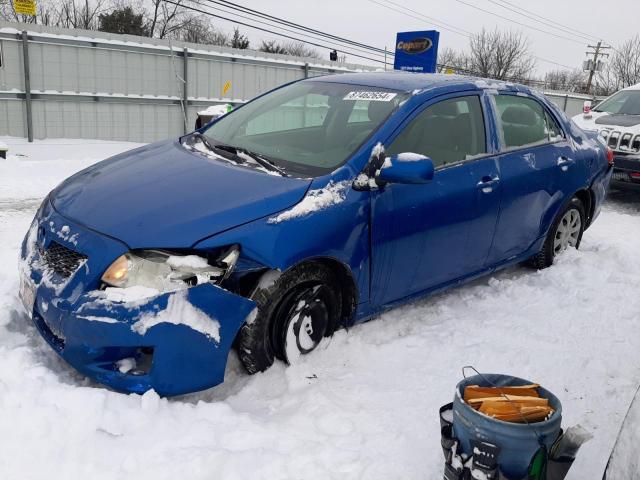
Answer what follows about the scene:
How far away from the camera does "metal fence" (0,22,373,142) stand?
11.7 m

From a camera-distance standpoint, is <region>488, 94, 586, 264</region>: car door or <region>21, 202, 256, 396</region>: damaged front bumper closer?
<region>21, 202, 256, 396</region>: damaged front bumper

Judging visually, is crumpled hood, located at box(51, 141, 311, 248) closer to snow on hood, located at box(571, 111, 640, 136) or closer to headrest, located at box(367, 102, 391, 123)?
headrest, located at box(367, 102, 391, 123)

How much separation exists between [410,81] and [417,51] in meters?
10.5

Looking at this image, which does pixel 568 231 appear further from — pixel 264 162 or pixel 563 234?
pixel 264 162

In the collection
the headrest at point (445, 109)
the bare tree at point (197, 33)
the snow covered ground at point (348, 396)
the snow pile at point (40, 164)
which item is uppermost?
the bare tree at point (197, 33)

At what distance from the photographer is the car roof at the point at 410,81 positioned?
390 centimetres

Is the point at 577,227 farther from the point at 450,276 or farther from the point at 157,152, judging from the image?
the point at 157,152

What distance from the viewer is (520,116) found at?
456 cm

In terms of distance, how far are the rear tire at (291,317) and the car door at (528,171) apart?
5.26 ft

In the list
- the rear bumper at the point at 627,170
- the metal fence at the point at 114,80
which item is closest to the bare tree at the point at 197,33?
the metal fence at the point at 114,80

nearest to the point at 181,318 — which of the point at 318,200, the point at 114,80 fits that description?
the point at 318,200

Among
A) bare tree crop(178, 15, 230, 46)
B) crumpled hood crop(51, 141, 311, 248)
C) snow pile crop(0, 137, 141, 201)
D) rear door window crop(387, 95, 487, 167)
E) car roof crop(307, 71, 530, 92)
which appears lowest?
snow pile crop(0, 137, 141, 201)

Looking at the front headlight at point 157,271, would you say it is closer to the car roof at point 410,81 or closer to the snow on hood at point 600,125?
the car roof at point 410,81

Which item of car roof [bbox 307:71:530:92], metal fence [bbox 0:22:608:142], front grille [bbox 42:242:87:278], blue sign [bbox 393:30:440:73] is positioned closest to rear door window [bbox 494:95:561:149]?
car roof [bbox 307:71:530:92]
